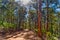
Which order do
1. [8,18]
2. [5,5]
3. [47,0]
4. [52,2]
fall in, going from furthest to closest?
[8,18] → [5,5] → [52,2] → [47,0]

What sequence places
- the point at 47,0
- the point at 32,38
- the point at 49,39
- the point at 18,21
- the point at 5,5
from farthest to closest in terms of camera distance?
1. the point at 18,21
2. the point at 5,5
3. the point at 47,0
4. the point at 49,39
5. the point at 32,38

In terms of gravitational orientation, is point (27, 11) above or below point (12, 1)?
below

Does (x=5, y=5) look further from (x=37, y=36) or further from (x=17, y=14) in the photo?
(x=37, y=36)

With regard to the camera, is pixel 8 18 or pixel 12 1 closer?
pixel 12 1

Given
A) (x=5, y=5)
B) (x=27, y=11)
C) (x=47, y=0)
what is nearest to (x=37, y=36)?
(x=47, y=0)

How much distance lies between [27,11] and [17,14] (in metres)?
2.55

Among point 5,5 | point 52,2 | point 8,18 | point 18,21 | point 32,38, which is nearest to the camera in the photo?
point 32,38

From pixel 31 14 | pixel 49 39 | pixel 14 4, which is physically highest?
pixel 14 4

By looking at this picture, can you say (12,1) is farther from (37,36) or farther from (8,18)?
(37,36)

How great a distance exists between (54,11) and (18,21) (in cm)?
993

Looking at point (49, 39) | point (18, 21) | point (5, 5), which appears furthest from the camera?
point (18, 21)

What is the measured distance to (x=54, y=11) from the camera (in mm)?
25875

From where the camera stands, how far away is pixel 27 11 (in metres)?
30.7

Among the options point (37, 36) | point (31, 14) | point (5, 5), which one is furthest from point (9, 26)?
point (37, 36)
